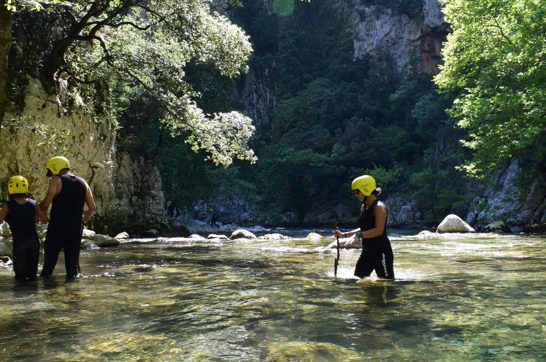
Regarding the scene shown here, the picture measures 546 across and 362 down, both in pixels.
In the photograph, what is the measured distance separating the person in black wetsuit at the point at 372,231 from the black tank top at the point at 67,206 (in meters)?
3.71

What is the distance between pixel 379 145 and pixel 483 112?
30.9 meters

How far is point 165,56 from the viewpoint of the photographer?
1780 centimetres

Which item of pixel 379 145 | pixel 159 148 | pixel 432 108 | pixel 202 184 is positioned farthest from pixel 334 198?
pixel 159 148

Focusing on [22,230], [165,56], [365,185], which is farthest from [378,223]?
[165,56]

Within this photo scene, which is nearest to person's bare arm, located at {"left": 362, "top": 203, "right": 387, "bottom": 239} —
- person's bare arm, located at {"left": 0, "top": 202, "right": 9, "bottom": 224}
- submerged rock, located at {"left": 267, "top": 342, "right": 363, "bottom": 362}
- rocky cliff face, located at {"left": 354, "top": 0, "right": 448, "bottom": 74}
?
submerged rock, located at {"left": 267, "top": 342, "right": 363, "bottom": 362}

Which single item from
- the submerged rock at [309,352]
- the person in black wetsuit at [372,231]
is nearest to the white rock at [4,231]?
the person in black wetsuit at [372,231]

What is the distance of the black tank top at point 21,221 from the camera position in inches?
293

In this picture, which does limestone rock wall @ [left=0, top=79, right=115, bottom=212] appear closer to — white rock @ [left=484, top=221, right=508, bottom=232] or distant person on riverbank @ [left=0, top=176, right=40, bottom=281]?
distant person on riverbank @ [left=0, top=176, right=40, bottom=281]

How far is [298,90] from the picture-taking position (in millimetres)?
66125

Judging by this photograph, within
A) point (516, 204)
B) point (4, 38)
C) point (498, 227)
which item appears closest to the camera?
point (4, 38)

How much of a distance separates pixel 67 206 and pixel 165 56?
36.7 feet

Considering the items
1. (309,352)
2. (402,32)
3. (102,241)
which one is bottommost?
(102,241)

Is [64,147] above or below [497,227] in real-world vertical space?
above

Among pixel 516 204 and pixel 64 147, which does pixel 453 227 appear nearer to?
pixel 516 204
